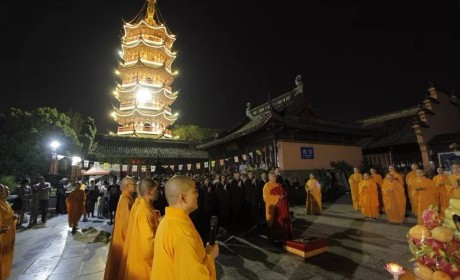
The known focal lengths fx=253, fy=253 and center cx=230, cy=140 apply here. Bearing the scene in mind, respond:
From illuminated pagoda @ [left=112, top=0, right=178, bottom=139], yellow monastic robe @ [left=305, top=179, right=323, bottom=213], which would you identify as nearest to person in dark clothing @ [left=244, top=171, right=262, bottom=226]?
yellow monastic robe @ [left=305, top=179, right=323, bottom=213]

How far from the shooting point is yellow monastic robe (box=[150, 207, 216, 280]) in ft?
6.07

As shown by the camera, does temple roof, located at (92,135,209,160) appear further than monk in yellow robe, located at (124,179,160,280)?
Yes

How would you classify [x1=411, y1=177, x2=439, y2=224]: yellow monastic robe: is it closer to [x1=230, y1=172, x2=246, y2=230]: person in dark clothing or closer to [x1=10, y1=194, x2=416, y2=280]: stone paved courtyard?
[x1=10, y1=194, x2=416, y2=280]: stone paved courtyard

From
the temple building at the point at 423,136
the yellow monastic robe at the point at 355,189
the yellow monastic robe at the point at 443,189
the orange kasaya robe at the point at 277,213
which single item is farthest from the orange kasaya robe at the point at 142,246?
the temple building at the point at 423,136

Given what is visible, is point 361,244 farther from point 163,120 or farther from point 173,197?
point 163,120

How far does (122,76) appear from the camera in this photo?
39750 millimetres

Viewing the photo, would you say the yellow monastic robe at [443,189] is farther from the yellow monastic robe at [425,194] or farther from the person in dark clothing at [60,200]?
the person in dark clothing at [60,200]

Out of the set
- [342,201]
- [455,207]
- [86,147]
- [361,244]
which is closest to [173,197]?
[455,207]

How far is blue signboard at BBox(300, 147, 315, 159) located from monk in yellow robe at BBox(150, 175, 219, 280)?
1386 centimetres

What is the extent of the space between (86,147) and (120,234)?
21.9 metres

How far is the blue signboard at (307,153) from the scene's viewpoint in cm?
1526

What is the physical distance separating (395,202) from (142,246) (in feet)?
27.4

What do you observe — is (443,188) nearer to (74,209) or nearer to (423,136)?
(423,136)

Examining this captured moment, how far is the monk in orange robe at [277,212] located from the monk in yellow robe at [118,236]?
3629 millimetres
